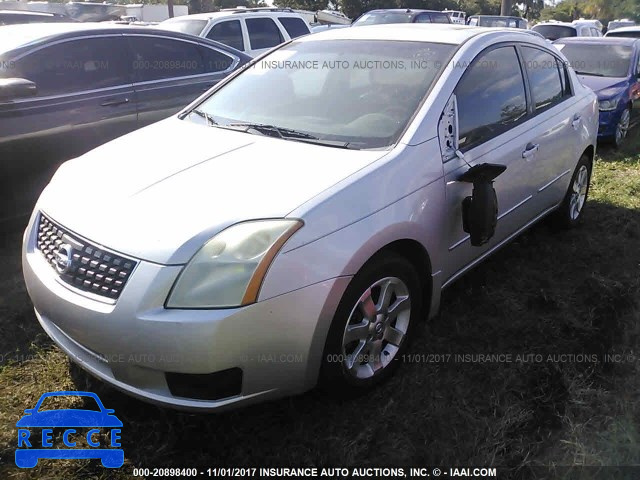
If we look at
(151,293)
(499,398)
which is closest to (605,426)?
(499,398)

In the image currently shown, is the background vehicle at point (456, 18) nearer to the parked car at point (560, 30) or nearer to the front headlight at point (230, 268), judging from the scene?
the parked car at point (560, 30)

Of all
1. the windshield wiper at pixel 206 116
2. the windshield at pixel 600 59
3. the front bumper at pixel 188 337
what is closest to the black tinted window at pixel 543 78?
the windshield wiper at pixel 206 116

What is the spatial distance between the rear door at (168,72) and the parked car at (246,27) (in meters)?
4.35

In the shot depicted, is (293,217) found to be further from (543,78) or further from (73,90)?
(73,90)

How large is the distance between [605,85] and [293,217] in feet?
23.6

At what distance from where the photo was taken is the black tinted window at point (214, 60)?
5.57 m

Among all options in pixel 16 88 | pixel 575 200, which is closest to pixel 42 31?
pixel 16 88

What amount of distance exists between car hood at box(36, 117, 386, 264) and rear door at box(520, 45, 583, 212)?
1680 millimetres

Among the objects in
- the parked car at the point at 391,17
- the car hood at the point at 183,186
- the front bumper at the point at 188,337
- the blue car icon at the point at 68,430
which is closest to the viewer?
the front bumper at the point at 188,337

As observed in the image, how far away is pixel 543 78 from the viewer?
4.07m

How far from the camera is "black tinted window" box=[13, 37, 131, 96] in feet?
14.0

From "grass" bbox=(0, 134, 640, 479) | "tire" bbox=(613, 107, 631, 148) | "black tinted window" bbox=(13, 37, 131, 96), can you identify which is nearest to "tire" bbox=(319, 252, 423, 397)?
"grass" bbox=(0, 134, 640, 479)

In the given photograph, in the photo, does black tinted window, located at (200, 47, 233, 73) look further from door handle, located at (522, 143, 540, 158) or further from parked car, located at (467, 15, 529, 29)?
parked car, located at (467, 15, 529, 29)

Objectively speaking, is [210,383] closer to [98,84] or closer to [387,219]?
[387,219]
